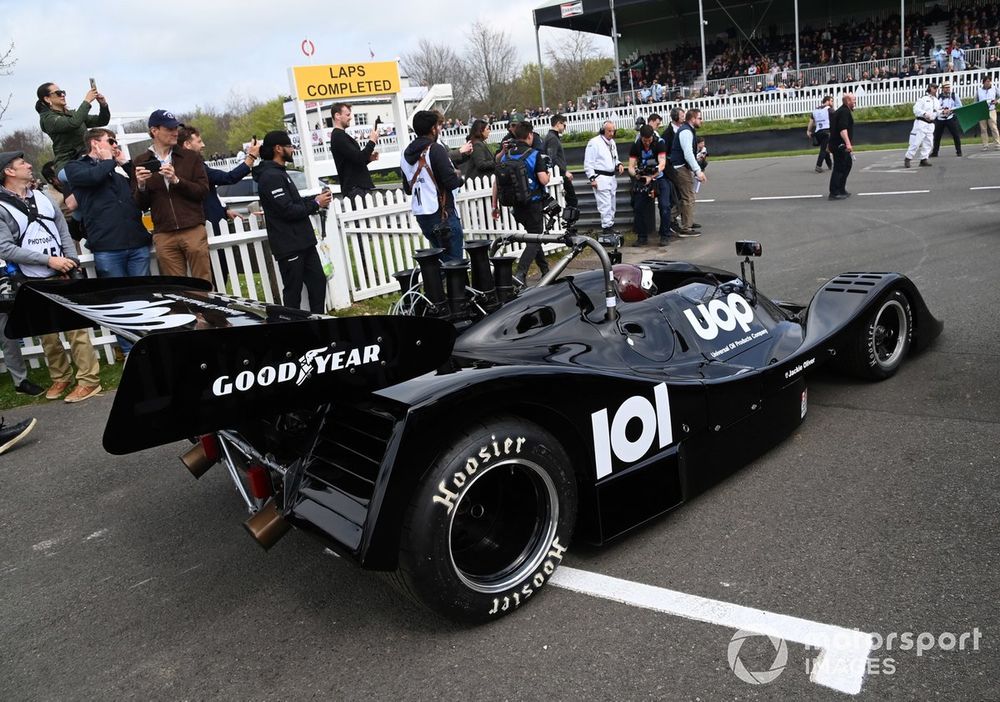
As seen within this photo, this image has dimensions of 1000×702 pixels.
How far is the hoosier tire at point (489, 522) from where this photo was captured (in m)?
2.63

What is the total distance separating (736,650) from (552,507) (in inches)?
32.2

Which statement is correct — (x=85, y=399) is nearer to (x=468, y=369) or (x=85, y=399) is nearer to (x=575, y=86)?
(x=468, y=369)

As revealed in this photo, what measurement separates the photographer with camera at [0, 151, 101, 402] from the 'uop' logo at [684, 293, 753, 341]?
186 inches

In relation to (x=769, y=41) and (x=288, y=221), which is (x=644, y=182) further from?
(x=769, y=41)

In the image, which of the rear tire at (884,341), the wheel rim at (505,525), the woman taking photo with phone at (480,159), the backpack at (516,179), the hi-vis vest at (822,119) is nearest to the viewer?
the wheel rim at (505,525)

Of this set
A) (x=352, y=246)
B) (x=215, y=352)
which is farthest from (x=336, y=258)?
(x=215, y=352)

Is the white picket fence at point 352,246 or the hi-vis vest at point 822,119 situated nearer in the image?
the white picket fence at point 352,246

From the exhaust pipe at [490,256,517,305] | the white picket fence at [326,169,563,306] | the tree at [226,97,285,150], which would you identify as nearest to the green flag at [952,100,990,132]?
the white picket fence at [326,169,563,306]

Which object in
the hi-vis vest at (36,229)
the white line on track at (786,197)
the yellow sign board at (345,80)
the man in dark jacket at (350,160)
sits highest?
the yellow sign board at (345,80)

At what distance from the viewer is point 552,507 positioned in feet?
9.85

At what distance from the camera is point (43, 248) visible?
241 inches

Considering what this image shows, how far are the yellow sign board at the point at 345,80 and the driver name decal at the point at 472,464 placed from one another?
35.3 ft

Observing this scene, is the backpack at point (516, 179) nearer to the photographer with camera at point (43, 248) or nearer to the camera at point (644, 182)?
the camera at point (644, 182)

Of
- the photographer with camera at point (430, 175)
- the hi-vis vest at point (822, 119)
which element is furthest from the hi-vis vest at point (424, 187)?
the hi-vis vest at point (822, 119)
